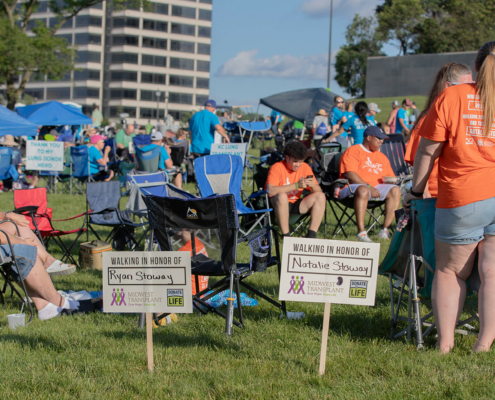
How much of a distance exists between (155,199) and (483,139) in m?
2.08

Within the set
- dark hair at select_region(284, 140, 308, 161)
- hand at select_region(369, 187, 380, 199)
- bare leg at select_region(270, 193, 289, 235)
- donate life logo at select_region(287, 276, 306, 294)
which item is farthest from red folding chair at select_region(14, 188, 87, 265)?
donate life logo at select_region(287, 276, 306, 294)

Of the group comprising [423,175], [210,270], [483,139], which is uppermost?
[483,139]

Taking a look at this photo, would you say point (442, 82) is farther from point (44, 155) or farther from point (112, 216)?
point (44, 155)

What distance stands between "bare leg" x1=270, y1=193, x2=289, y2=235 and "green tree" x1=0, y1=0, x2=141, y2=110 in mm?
19177

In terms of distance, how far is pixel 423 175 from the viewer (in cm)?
289

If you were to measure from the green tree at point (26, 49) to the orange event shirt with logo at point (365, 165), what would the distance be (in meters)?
19.0

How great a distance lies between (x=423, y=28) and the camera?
146ft

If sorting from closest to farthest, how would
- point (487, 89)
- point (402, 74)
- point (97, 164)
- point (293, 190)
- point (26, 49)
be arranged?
point (487, 89), point (293, 190), point (97, 164), point (26, 49), point (402, 74)

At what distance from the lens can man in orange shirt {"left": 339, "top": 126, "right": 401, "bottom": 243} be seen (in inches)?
249

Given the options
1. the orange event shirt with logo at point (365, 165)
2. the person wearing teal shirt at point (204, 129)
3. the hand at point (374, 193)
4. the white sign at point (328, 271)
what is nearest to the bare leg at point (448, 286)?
the white sign at point (328, 271)

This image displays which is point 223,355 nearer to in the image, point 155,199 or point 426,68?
point 155,199

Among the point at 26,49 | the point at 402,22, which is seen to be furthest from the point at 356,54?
the point at 26,49

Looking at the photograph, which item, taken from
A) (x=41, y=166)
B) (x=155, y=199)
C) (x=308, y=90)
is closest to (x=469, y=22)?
(x=308, y=90)

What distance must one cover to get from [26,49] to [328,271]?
2253cm
